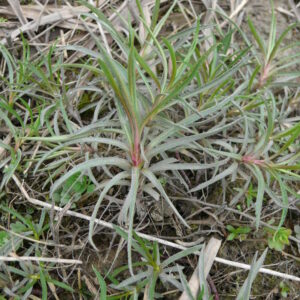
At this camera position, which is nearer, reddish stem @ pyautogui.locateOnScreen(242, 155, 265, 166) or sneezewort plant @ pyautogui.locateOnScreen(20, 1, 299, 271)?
sneezewort plant @ pyautogui.locateOnScreen(20, 1, 299, 271)

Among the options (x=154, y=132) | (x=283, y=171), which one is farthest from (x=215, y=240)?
(x=154, y=132)

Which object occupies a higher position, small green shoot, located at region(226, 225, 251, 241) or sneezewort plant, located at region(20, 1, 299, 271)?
sneezewort plant, located at region(20, 1, 299, 271)

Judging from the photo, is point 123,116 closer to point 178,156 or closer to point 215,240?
point 178,156

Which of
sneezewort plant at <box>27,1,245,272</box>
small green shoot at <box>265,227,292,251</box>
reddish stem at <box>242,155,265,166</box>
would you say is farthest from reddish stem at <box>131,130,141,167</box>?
small green shoot at <box>265,227,292,251</box>

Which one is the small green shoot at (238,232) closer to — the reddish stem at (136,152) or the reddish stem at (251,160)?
the reddish stem at (251,160)

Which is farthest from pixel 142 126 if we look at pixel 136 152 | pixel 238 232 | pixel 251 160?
pixel 238 232

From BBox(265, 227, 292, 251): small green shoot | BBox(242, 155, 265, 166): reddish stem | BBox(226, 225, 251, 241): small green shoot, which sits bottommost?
BBox(265, 227, 292, 251): small green shoot

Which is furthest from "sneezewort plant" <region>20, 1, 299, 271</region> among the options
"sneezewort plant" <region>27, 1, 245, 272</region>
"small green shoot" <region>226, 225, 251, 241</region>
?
"small green shoot" <region>226, 225, 251, 241</region>

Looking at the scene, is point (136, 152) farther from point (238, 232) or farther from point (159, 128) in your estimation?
point (238, 232)

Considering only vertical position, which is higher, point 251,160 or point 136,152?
point 136,152

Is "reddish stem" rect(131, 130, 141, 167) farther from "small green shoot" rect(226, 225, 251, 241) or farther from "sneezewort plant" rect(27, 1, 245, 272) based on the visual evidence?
"small green shoot" rect(226, 225, 251, 241)

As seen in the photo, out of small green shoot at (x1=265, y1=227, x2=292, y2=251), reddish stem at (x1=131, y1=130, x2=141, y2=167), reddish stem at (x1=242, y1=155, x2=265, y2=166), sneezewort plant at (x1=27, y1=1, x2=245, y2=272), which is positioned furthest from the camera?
small green shoot at (x1=265, y1=227, x2=292, y2=251)

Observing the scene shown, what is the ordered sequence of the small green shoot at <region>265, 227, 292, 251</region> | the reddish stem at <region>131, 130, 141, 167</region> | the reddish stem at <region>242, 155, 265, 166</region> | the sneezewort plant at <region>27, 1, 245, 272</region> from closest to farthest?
the sneezewort plant at <region>27, 1, 245, 272</region>, the reddish stem at <region>131, 130, 141, 167</region>, the reddish stem at <region>242, 155, 265, 166</region>, the small green shoot at <region>265, 227, 292, 251</region>

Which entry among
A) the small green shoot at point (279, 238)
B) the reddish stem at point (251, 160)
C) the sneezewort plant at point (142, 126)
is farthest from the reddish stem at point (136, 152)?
the small green shoot at point (279, 238)
